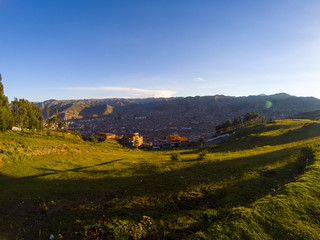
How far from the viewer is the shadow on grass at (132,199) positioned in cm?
730

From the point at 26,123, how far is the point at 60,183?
48500mm

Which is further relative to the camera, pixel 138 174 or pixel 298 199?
pixel 138 174

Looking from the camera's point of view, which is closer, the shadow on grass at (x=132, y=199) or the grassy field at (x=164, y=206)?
the grassy field at (x=164, y=206)

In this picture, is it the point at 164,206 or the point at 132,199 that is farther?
the point at 132,199

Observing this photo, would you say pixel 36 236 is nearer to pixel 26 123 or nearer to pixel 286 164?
pixel 286 164

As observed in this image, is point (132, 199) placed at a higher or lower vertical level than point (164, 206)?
lower

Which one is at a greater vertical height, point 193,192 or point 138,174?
point 193,192

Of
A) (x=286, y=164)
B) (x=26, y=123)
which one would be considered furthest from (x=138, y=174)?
(x=26, y=123)

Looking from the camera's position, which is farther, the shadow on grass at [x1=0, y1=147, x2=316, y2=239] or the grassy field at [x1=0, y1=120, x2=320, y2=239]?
the shadow on grass at [x1=0, y1=147, x2=316, y2=239]

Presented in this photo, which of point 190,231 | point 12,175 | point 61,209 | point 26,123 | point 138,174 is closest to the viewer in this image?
point 190,231

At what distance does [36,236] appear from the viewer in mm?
6750

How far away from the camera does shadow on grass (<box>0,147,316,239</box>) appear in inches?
287

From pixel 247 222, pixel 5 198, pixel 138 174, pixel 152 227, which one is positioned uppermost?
pixel 247 222

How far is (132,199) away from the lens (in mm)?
9562
